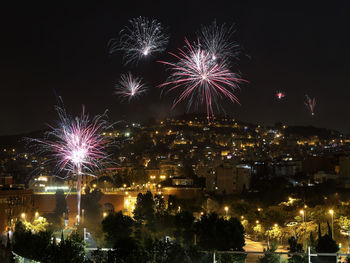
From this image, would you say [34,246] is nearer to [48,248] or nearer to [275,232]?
[48,248]

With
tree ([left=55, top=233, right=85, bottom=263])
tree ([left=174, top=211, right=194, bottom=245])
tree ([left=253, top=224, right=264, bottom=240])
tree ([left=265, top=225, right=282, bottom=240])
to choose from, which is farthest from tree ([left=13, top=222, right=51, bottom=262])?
tree ([left=253, top=224, right=264, bottom=240])

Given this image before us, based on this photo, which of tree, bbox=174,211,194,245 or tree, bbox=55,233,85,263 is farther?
tree, bbox=174,211,194,245

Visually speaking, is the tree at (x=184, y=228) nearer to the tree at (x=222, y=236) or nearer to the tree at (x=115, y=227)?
the tree at (x=222, y=236)

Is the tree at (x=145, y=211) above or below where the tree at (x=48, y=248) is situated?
above

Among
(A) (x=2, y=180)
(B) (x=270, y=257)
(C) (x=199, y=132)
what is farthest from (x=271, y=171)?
(C) (x=199, y=132)

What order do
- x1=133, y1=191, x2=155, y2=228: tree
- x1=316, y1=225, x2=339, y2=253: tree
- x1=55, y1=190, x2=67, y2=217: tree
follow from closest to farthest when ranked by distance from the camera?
x1=316, y1=225, x2=339, y2=253: tree → x1=133, y1=191, x2=155, y2=228: tree → x1=55, y1=190, x2=67, y2=217: tree

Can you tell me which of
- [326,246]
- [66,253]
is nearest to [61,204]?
[66,253]

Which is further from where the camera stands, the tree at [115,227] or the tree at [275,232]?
the tree at [275,232]

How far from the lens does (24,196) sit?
71.5 feet

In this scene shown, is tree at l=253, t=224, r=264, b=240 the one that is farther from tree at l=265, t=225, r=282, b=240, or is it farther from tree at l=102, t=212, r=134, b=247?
tree at l=102, t=212, r=134, b=247

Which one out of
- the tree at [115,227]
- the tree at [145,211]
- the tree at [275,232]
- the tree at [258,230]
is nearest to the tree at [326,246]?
the tree at [275,232]

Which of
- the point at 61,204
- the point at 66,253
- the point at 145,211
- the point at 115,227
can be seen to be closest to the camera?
the point at 66,253

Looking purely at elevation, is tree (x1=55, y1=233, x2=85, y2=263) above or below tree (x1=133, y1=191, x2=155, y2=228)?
below

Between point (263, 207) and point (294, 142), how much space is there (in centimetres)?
4384
